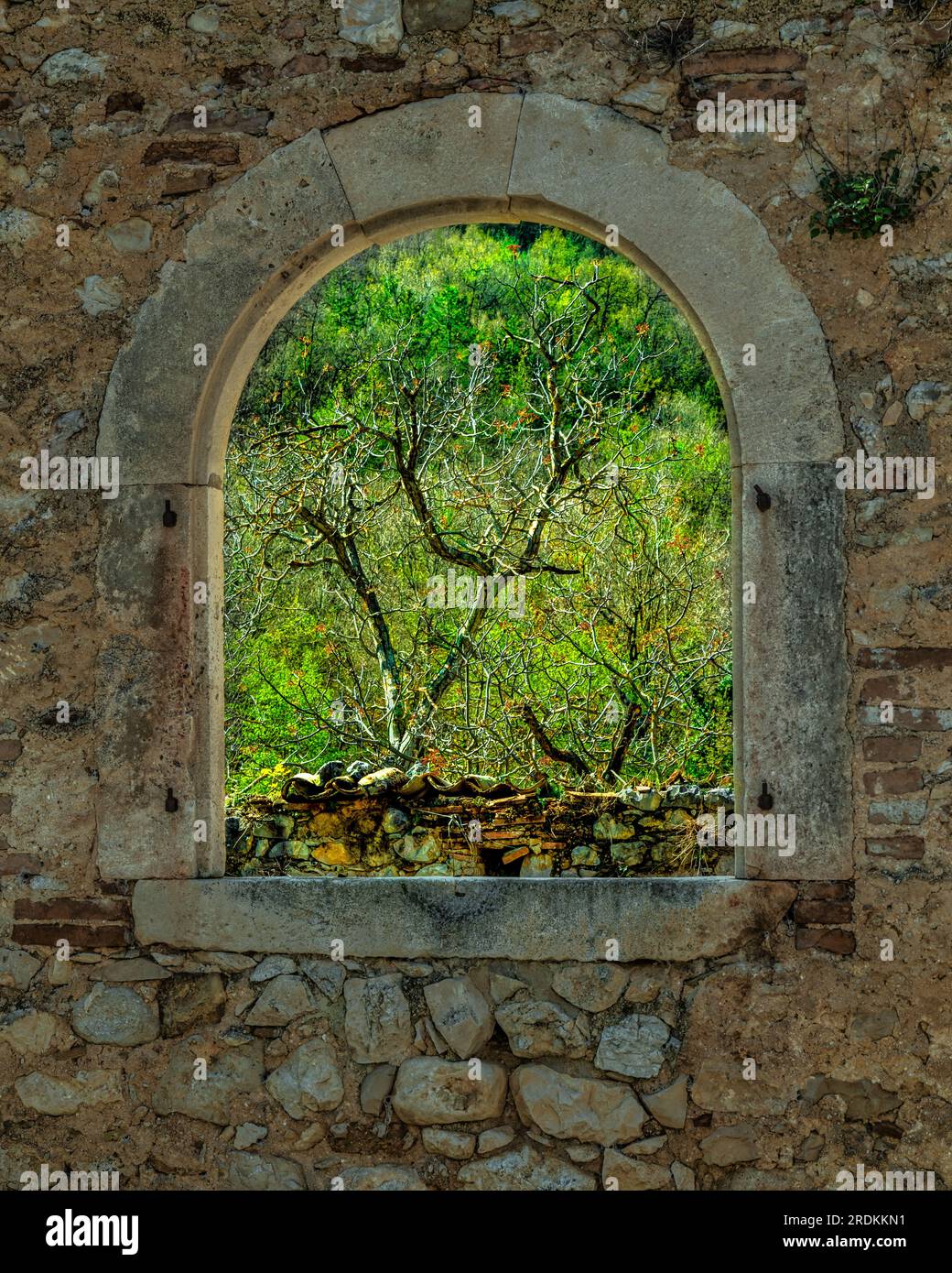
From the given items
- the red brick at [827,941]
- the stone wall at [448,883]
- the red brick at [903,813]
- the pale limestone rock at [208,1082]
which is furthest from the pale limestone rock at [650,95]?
the pale limestone rock at [208,1082]

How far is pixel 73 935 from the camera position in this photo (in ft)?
10.5

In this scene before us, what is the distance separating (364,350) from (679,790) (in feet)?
15.9

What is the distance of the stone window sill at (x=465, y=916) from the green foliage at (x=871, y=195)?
1.63m

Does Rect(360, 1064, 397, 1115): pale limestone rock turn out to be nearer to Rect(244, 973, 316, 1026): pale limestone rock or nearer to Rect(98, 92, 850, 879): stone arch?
Rect(244, 973, 316, 1026): pale limestone rock

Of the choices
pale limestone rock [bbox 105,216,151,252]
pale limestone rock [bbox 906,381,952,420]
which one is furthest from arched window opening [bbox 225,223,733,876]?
pale limestone rock [bbox 105,216,151,252]

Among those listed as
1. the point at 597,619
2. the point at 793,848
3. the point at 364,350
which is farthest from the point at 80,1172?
the point at 364,350

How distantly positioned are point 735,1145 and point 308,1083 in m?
1.06

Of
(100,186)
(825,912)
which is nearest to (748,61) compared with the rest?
(100,186)

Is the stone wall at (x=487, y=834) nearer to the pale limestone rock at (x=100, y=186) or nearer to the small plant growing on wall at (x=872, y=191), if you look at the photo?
the small plant growing on wall at (x=872, y=191)

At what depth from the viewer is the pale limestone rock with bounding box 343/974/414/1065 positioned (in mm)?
3061

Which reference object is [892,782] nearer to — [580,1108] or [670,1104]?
[670,1104]

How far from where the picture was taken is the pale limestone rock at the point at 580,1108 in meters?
2.96

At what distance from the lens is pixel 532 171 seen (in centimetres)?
314

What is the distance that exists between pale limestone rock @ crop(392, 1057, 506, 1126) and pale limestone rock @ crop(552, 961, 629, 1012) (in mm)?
263
